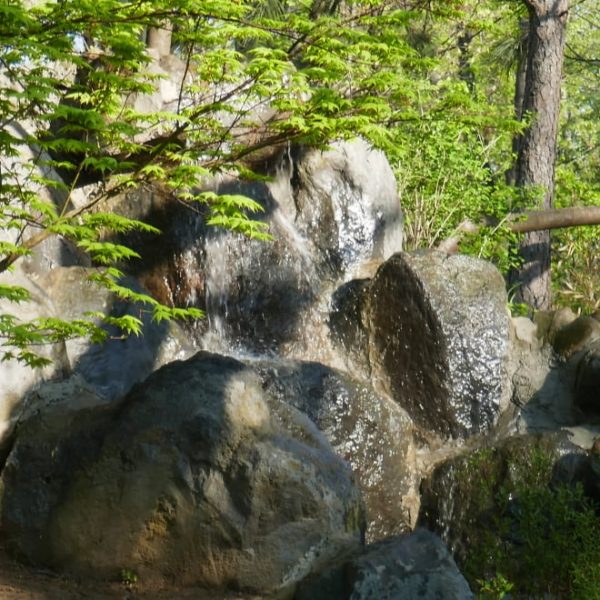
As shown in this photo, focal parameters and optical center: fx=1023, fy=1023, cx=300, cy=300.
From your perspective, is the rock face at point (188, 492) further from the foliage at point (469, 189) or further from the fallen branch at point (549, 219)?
the fallen branch at point (549, 219)

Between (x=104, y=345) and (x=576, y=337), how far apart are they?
5689 millimetres

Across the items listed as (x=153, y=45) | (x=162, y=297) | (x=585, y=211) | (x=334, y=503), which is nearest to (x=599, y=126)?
(x=585, y=211)

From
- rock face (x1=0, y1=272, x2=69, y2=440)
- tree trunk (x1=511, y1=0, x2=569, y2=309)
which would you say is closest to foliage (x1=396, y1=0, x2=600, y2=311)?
tree trunk (x1=511, y1=0, x2=569, y2=309)

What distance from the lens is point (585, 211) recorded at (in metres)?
14.4

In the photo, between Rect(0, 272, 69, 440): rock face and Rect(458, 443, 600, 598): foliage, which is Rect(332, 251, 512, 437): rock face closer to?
Rect(458, 443, 600, 598): foliage

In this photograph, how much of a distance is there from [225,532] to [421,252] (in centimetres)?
574

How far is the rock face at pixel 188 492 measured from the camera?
593 cm

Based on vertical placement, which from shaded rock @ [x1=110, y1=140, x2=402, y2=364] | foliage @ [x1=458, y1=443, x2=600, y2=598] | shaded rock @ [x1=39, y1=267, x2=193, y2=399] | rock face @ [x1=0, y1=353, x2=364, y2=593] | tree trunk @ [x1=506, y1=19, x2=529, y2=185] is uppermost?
tree trunk @ [x1=506, y1=19, x2=529, y2=185]

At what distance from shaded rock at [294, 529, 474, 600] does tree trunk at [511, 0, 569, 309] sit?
32.4 ft

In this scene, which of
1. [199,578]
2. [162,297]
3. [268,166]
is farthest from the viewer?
[268,166]

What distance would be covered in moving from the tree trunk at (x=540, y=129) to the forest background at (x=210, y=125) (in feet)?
1.36

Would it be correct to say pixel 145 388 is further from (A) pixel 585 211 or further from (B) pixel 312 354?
(A) pixel 585 211

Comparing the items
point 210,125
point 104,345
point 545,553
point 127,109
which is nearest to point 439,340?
point 104,345

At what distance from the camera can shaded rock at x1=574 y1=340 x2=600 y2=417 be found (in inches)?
424
